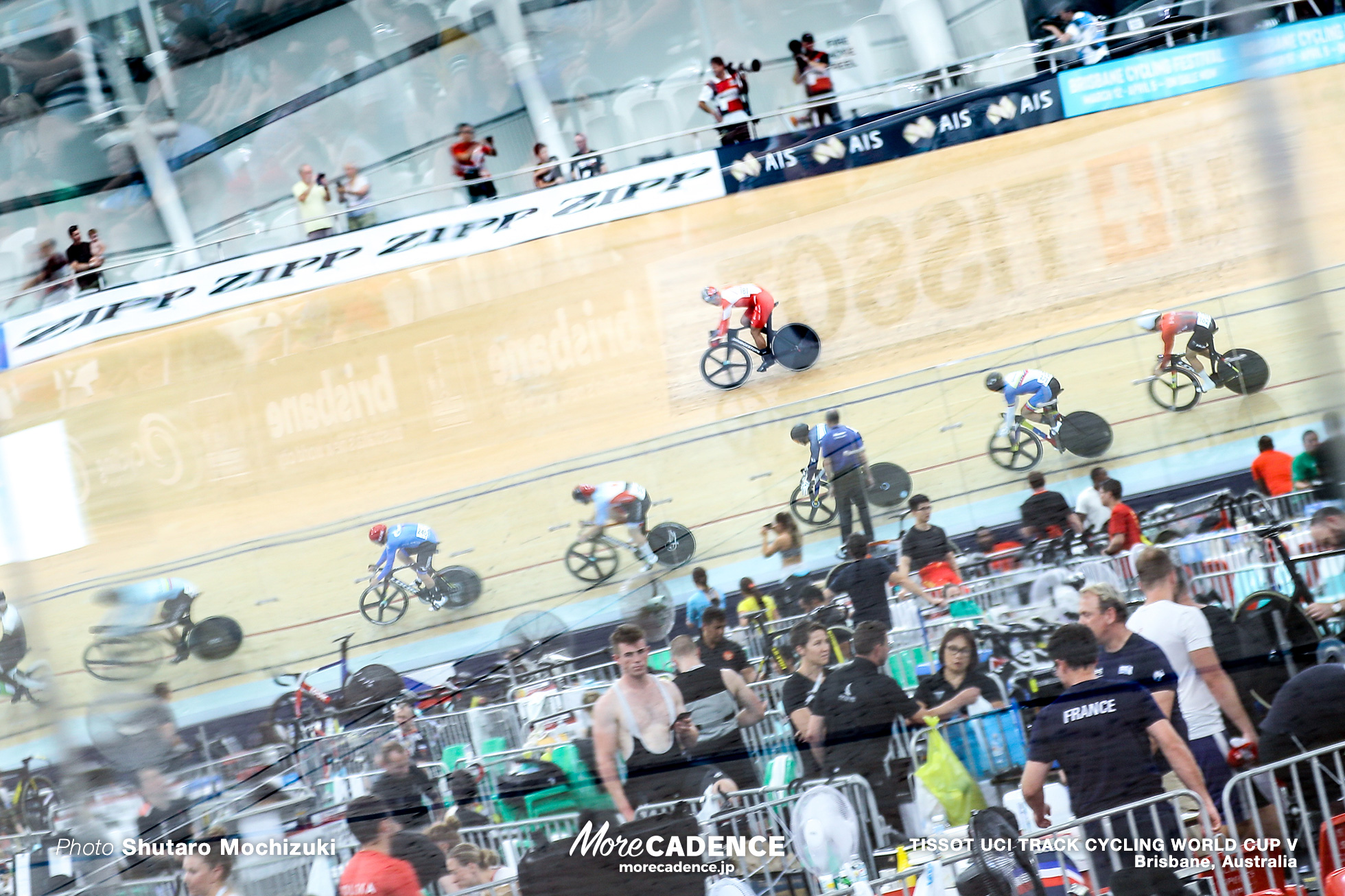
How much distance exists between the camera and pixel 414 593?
365 cm

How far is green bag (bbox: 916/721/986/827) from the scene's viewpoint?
1.92 m

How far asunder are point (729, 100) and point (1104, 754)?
16.5 ft

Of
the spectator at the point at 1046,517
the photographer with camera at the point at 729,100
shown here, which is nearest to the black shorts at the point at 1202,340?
the spectator at the point at 1046,517

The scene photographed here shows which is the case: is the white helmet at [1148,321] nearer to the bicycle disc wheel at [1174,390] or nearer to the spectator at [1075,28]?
the bicycle disc wheel at [1174,390]

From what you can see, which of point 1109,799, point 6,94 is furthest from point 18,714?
point 1109,799

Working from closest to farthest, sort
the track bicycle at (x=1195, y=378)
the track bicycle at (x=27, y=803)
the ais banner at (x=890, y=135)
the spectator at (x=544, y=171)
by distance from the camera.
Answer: the track bicycle at (x=27, y=803) → the track bicycle at (x=1195, y=378) → the spectator at (x=544, y=171) → the ais banner at (x=890, y=135)

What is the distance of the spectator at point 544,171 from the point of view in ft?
18.4

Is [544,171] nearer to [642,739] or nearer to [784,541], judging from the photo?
[784,541]

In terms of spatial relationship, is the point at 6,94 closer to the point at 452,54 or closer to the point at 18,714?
the point at 18,714

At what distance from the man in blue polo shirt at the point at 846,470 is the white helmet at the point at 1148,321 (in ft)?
3.90

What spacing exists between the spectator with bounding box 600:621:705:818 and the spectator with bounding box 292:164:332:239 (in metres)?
3.21

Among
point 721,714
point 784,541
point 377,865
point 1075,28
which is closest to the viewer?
point 377,865

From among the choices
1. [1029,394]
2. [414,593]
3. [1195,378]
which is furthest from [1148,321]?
[414,593]

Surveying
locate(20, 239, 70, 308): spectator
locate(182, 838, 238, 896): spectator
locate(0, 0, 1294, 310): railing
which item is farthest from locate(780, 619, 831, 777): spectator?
locate(20, 239, 70, 308): spectator
